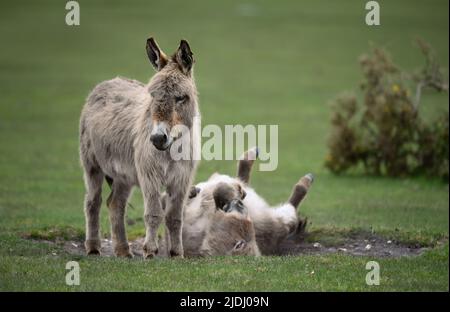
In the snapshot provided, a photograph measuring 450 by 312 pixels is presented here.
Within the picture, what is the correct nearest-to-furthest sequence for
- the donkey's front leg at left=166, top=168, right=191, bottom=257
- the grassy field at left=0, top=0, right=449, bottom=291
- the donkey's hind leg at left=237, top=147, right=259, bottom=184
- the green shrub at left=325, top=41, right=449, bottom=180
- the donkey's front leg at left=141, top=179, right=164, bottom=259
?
the grassy field at left=0, top=0, right=449, bottom=291, the donkey's front leg at left=141, top=179, right=164, bottom=259, the donkey's front leg at left=166, top=168, right=191, bottom=257, the donkey's hind leg at left=237, top=147, right=259, bottom=184, the green shrub at left=325, top=41, right=449, bottom=180

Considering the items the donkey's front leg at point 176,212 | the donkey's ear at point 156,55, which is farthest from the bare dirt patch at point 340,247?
the donkey's ear at point 156,55

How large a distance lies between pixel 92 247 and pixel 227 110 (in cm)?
1979

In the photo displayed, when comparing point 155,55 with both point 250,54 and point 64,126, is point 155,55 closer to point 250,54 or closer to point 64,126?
point 64,126

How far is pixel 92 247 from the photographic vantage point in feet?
33.4

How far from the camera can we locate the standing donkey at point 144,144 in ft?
28.9

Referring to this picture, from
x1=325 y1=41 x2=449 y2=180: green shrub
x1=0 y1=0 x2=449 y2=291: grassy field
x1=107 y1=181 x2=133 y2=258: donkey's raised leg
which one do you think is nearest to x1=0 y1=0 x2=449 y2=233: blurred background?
x1=0 y1=0 x2=449 y2=291: grassy field

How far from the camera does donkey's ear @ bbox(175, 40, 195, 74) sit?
355 inches

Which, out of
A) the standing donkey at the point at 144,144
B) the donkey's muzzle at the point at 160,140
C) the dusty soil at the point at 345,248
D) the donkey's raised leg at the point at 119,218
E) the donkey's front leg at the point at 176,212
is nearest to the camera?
the donkey's muzzle at the point at 160,140

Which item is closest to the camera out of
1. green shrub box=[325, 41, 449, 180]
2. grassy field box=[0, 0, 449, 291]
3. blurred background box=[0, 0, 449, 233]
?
grassy field box=[0, 0, 449, 291]

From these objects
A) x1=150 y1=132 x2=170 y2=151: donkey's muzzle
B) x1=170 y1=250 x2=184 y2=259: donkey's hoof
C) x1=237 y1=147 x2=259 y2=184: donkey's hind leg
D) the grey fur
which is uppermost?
x1=150 y1=132 x2=170 y2=151: donkey's muzzle

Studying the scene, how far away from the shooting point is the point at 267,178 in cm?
2047

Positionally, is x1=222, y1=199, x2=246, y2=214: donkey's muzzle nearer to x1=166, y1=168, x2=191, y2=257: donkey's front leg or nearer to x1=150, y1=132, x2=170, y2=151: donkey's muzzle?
x1=166, y1=168, x2=191, y2=257: donkey's front leg

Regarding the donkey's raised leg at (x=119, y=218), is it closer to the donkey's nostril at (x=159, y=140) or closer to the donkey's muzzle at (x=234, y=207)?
the donkey's muzzle at (x=234, y=207)

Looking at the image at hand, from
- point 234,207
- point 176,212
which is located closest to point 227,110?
point 234,207
